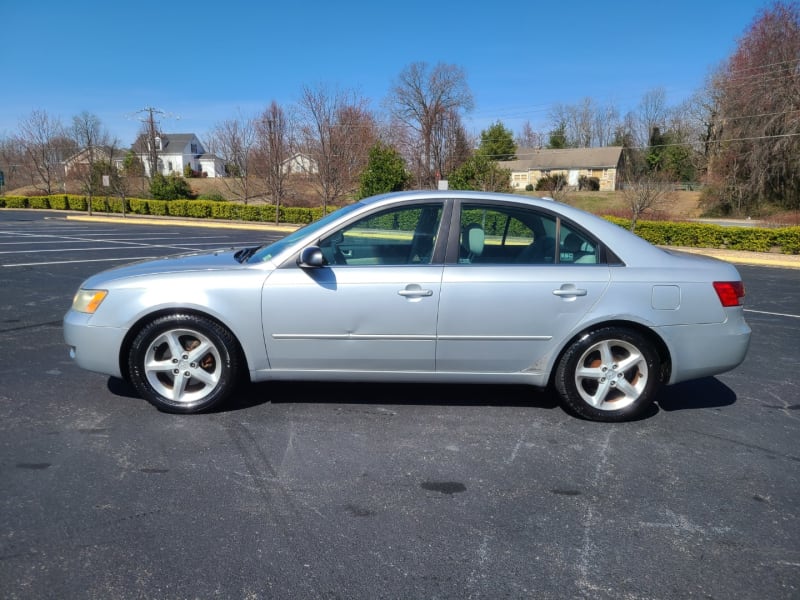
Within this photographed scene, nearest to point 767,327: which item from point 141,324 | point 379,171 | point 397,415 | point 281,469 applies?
point 397,415

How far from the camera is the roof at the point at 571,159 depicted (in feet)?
232

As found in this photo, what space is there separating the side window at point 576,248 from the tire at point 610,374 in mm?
516

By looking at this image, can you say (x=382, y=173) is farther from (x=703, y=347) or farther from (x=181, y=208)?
(x=703, y=347)

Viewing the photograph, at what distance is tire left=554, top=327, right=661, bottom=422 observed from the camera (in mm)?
4020

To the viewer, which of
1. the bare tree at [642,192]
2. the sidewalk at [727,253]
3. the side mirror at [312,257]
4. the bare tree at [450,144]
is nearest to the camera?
the side mirror at [312,257]

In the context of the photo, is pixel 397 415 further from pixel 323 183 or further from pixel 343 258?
pixel 323 183

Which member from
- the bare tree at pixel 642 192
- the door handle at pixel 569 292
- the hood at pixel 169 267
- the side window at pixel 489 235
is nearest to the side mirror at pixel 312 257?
the hood at pixel 169 267

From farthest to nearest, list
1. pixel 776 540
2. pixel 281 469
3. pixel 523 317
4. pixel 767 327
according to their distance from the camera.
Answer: pixel 767 327
pixel 523 317
pixel 281 469
pixel 776 540

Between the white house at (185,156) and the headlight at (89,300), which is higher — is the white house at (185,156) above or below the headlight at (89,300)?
above

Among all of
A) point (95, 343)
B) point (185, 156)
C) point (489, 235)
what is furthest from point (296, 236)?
point (185, 156)

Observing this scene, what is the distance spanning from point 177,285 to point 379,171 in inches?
946

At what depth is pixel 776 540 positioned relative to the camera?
2734 millimetres

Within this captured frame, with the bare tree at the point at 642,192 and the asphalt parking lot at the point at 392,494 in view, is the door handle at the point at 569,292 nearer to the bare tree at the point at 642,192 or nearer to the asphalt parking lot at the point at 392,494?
the asphalt parking lot at the point at 392,494

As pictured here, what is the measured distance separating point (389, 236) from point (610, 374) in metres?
1.86
